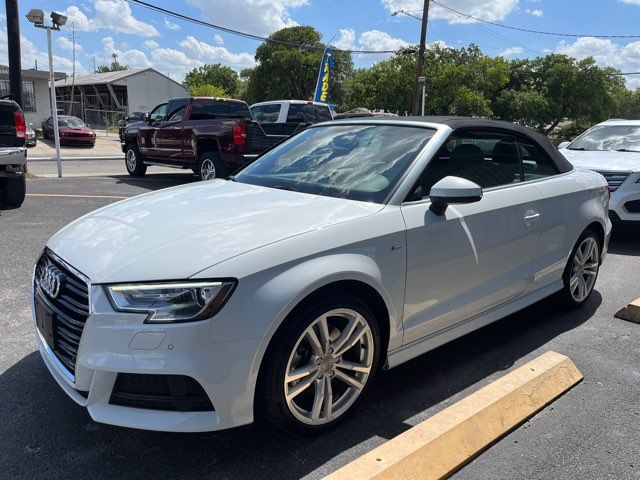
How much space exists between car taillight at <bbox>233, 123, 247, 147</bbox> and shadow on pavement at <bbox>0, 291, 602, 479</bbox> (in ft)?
26.1

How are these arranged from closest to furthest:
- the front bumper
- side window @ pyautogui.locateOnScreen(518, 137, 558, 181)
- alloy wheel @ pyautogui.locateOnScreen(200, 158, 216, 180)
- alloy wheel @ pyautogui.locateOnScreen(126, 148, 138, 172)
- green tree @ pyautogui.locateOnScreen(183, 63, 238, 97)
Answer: the front bumper < side window @ pyautogui.locateOnScreen(518, 137, 558, 181) < alloy wheel @ pyautogui.locateOnScreen(200, 158, 216, 180) < alloy wheel @ pyautogui.locateOnScreen(126, 148, 138, 172) < green tree @ pyautogui.locateOnScreen(183, 63, 238, 97)

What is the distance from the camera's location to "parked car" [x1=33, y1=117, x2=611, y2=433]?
2.21m

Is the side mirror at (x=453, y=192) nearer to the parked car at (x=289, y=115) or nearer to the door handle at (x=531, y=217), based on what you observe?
the door handle at (x=531, y=217)

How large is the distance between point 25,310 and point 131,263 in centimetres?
242

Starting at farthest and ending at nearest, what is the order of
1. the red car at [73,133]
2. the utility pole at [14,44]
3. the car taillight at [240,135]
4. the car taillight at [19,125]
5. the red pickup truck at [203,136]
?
1. the red car at [73,133]
2. the utility pole at [14,44]
3. the red pickup truck at [203,136]
4. the car taillight at [240,135]
5. the car taillight at [19,125]

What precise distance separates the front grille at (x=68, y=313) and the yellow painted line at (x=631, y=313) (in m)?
4.17

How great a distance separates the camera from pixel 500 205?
11.4 ft

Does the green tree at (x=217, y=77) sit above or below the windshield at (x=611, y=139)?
above

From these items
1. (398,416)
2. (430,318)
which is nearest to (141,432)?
(398,416)

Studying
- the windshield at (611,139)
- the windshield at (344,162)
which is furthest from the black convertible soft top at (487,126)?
the windshield at (611,139)

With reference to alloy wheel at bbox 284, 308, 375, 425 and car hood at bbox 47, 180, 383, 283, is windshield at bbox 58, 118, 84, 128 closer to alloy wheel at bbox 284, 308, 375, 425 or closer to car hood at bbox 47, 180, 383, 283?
car hood at bbox 47, 180, 383, 283

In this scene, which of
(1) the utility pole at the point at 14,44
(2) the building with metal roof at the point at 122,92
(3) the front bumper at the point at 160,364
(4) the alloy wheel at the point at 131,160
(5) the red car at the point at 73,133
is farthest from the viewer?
(2) the building with metal roof at the point at 122,92

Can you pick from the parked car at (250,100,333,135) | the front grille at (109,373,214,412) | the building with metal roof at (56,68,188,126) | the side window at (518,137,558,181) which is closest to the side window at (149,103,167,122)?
the parked car at (250,100,333,135)

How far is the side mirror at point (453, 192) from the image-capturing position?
113 inches
